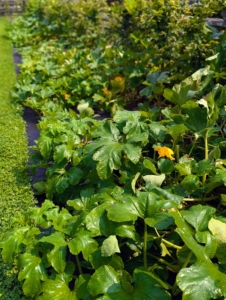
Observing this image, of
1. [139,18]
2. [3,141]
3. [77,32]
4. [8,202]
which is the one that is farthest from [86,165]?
[77,32]

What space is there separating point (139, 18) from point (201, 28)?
1216 millimetres

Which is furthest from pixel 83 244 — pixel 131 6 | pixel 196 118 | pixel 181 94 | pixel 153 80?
pixel 131 6

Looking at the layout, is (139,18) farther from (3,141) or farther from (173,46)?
(3,141)

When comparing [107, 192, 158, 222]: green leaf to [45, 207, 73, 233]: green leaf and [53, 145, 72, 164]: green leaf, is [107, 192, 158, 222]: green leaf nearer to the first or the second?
[45, 207, 73, 233]: green leaf

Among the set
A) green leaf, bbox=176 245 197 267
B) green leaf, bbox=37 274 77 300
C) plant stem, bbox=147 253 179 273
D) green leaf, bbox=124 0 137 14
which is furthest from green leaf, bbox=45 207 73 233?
green leaf, bbox=124 0 137 14

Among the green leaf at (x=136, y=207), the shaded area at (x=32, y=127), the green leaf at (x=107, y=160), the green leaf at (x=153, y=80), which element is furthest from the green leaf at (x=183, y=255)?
the green leaf at (x=153, y=80)

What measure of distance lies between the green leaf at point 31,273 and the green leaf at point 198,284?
2.61 feet

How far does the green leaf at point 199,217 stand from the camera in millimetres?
1755

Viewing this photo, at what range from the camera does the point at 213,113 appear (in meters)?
2.42

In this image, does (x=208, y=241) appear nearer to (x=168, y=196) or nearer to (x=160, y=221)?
(x=160, y=221)

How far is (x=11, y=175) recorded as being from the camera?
10.3 ft

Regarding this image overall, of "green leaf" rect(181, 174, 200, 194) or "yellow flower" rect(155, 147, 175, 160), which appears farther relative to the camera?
"yellow flower" rect(155, 147, 175, 160)

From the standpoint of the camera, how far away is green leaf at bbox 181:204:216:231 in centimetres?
175

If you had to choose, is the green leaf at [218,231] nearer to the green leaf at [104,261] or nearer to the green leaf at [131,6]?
the green leaf at [104,261]
